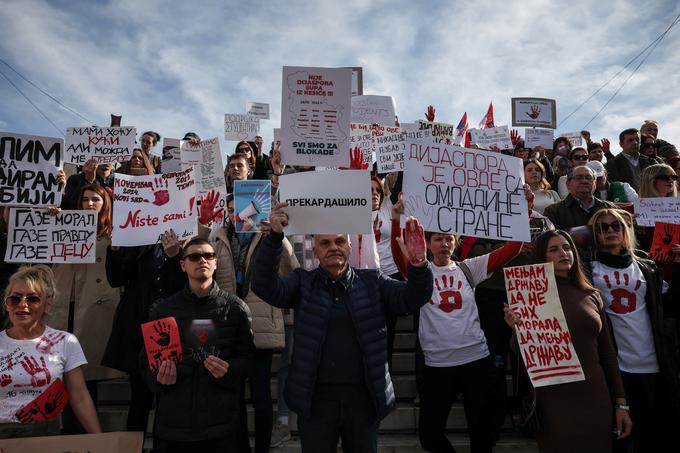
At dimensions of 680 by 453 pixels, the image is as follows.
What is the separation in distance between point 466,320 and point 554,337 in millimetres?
669

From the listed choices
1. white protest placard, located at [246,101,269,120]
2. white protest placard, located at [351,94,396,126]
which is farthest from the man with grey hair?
white protest placard, located at [246,101,269,120]

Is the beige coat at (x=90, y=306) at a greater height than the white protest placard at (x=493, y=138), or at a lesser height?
lesser

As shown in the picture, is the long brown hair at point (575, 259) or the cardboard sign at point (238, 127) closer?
the long brown hair at point (575, 259)

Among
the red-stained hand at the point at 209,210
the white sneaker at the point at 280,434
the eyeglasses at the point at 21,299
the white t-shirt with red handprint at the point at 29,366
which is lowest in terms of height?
the white sneaker at the point at 280,434

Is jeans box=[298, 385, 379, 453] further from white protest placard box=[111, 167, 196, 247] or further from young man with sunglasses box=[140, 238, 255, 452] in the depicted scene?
white protest placard box=[111, 167, 196, 247]

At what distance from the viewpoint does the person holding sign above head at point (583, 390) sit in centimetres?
291

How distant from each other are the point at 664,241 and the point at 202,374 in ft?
13.2

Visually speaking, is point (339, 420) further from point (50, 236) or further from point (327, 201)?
point (50, 236)

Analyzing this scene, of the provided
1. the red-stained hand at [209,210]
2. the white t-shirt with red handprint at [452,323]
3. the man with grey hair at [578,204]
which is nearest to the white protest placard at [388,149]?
the man with grey hair at [578,204]

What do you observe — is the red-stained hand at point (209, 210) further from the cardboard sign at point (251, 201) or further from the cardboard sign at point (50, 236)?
the cardboard sign at point (50, 236)

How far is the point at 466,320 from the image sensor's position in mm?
3533

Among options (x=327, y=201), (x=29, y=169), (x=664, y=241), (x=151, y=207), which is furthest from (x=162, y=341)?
(x=664, y=241)

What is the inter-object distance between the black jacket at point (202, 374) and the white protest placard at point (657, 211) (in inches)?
155

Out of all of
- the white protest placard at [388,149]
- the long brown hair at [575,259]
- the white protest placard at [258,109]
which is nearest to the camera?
the long brown hair at [575,259]
